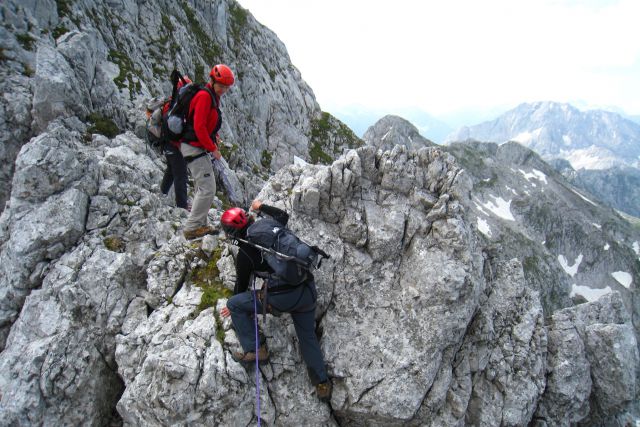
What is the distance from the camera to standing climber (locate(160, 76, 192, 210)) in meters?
14.7

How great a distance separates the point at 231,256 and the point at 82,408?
6.49 meters

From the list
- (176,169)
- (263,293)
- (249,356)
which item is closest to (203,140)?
(176,169)

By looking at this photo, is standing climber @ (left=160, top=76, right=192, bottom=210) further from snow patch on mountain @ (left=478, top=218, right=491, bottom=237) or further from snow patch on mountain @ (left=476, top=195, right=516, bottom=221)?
snow patch on mountain @ (left=476, top=195, right=516, bottom=221)

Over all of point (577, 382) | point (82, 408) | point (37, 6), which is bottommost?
point (577, 382)

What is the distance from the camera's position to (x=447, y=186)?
14516 mm

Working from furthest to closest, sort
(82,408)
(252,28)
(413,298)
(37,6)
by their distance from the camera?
1. (252,28)
2. (37,6)
3. (413,298)
4. (82,408)

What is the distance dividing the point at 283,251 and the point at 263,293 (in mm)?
1541

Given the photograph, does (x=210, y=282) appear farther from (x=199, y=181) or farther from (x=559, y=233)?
(x=559, y=233)

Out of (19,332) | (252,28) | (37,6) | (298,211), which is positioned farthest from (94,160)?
(252,28)

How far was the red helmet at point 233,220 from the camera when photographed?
34.9 feet

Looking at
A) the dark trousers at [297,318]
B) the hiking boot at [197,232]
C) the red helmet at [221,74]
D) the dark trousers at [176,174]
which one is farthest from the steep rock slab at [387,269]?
the red helmet at [221,74]

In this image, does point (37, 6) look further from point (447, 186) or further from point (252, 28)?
point (252, 28)

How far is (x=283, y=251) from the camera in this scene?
10.2 meters

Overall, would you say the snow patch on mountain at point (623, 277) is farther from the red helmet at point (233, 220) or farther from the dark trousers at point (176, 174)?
the red helmet at point (233, 220)
